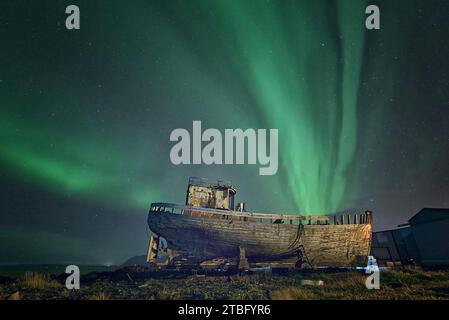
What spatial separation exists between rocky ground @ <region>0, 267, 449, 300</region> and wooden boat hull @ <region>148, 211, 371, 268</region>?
374 cm

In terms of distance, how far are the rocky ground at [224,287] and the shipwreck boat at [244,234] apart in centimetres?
381

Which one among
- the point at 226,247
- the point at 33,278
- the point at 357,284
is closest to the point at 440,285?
the point at 357,284

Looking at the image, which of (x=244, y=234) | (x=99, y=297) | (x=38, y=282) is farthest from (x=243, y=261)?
(x=38, y=282)

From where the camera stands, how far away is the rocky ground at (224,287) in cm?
1047

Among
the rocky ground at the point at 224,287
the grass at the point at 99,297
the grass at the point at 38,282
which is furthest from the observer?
the grass at the point at 38,282

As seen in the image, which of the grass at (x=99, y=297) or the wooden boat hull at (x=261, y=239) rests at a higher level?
the wooden boat hull at (x=261, y=239)

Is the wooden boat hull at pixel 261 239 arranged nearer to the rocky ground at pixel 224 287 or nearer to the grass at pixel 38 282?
the rocky ground at pixel 224 287

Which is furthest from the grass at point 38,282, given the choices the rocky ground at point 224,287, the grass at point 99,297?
the grass at point 99,297

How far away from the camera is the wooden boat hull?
19.9 m

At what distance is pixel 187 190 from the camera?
2298 cm

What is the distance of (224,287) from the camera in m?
12.9

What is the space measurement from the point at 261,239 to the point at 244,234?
1.62m

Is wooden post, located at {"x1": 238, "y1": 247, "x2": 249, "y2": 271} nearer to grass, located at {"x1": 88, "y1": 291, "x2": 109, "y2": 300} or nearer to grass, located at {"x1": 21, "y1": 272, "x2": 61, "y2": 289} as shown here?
grass, located at {"x1": 88, "y1": 291, "x2": 109, "y2": 300}

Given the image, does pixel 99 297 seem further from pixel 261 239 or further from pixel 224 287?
pixel 261 239
